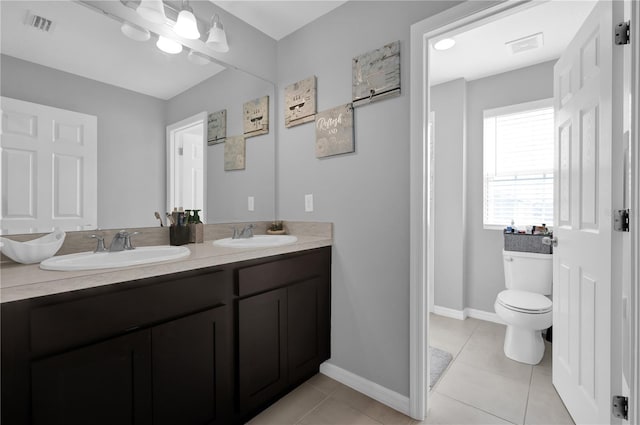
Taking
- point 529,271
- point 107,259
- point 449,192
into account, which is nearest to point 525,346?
point 529,271

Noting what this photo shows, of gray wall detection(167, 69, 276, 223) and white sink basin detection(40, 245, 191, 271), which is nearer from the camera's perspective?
white sink basin detection(40, 245, 191, 271)

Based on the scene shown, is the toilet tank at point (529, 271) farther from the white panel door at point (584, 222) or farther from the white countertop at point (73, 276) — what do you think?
the white countertop at point (73, 276)

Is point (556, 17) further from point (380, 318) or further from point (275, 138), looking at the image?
point (380, 318)

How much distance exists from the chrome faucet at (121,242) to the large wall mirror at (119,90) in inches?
5.2

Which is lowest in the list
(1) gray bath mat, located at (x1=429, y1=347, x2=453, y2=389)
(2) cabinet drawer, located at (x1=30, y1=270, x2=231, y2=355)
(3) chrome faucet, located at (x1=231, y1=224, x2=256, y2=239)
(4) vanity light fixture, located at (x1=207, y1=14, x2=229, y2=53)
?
(1) gray bath mat, located at (x1=429, y1=347, x2=453, y2=389)

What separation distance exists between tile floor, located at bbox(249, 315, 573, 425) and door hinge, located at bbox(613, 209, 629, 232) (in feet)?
3.70

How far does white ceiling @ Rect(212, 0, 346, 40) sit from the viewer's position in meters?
1.85

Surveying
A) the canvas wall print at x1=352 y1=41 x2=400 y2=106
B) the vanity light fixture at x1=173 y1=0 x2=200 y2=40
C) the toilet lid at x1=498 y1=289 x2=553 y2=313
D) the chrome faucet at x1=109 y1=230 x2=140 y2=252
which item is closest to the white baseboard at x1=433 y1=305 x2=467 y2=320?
the toilet lid at x1=498 y1=289 x2=553 y2=313

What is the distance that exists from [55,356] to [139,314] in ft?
0.78

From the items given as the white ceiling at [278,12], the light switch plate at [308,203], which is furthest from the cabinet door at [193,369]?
the white ceiling at [278,12]

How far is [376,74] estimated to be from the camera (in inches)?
66.1

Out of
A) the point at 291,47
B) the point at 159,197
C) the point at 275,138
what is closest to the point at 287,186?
the point at 275,138

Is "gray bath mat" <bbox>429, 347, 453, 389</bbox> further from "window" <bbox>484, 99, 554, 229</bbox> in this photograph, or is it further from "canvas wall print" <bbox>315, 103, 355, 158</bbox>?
"canvas wall print" <bbox>315, 103, 355, 158</bbox>

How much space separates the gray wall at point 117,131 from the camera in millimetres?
1212
